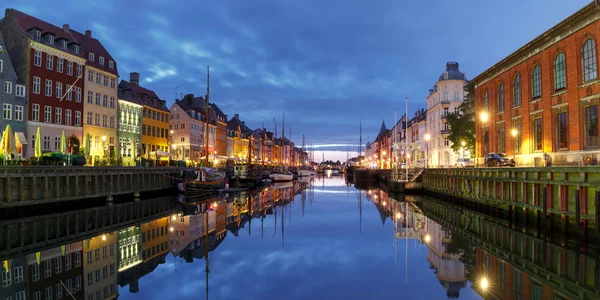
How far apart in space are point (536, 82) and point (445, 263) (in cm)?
2496

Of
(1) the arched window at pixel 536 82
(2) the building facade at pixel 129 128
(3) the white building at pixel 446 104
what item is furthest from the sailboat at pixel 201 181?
(3) the white building at pixel 446 104

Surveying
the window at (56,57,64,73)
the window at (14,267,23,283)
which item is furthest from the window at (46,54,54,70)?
the window at (14,267,23,283)

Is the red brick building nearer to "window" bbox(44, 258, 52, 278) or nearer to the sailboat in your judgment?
"window" bbox(44, 258, 52, 278)

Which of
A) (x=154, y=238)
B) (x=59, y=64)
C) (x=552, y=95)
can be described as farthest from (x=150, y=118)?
(x=552, y=95)

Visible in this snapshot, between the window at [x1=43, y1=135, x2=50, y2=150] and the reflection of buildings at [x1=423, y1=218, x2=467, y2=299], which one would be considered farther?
Answer: the window at [x1=43, y1=135, x2=50, y2=150]

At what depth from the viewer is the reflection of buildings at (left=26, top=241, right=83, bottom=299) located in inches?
492

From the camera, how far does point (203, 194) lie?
4938 centimetres

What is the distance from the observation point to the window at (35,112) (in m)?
47.2

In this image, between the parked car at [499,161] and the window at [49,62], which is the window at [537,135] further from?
the window at [49,62]

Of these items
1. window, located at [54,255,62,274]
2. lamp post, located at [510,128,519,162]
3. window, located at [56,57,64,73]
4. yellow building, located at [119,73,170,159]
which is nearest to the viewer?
window, located at [54,255,62,274]

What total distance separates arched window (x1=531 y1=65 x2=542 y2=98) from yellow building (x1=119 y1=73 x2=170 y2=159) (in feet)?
187

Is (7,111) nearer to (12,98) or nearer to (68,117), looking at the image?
(12,98)

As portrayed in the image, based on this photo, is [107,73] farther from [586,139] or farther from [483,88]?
[586,139]

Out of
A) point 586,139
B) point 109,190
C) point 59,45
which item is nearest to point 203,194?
point 109,190
